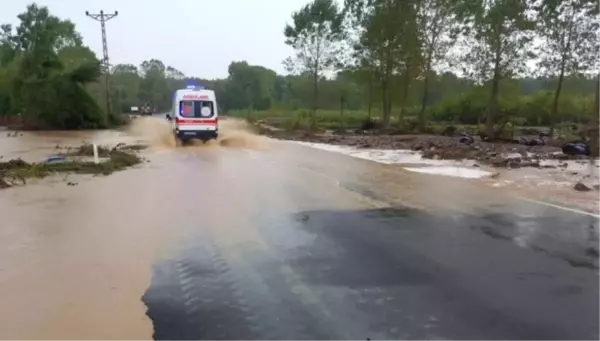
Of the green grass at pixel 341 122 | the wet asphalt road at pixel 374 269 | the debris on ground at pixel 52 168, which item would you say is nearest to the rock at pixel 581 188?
the wet asphalt road at pixel 374 269

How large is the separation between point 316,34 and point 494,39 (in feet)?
62.5

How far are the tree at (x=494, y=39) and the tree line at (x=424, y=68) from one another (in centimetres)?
6

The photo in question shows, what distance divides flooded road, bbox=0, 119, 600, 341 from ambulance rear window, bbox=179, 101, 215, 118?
16.6 metres

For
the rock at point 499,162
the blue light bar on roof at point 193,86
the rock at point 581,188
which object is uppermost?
the blue light bar on roof at point 193,86

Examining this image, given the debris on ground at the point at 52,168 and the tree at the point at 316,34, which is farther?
the tree at the point at 316,34

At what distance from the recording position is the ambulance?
3156cm

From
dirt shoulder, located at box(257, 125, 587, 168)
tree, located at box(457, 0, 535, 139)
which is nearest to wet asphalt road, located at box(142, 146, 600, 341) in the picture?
dirt shoulder, located at box(257, 125, 587, 168)

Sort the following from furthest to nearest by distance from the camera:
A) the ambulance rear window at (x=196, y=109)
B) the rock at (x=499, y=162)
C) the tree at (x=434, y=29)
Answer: the tree at (x=434, y=29) < the ambulance rear window at (x=196, y=109) < the rock at (x=499, y=162)

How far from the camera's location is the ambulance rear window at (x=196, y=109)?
3155 centimetres

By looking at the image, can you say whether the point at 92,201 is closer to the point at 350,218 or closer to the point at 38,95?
the point at 350,218

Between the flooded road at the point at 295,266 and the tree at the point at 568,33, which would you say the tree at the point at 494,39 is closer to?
the tree at the point at 568,33

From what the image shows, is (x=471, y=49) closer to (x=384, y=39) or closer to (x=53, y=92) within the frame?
(x=384, y=39)

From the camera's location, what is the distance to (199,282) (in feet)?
23.6

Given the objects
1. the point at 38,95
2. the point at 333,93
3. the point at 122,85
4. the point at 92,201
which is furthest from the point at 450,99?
the point at 122,85
